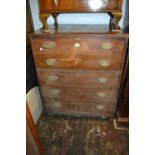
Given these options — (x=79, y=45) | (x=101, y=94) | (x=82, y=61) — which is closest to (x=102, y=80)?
(x=101, y=94)

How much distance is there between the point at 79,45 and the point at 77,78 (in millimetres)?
355

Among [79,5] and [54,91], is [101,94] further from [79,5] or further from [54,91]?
[79,5]

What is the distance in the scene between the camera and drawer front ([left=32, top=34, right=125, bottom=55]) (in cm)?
137

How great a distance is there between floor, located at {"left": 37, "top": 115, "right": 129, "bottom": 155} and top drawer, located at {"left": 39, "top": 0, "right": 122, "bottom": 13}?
1.22m

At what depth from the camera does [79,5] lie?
1.36 meters

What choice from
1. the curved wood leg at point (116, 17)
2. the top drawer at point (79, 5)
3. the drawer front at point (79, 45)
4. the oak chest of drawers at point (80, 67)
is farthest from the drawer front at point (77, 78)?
the top drawer at point (79, 5)

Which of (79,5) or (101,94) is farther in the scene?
(101,94)

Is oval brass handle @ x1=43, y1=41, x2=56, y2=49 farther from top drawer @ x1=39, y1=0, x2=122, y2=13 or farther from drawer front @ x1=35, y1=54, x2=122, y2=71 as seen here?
top drawer @ x1=39, y1=0, x2=122, y2=13

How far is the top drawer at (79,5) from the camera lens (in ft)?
4.36

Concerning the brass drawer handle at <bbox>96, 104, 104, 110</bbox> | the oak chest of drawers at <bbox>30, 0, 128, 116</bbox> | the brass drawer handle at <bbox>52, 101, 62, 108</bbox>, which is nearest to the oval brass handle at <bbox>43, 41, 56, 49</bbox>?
the oak chest of drawers at <bbox>30, 0, 128, 116</bbox>

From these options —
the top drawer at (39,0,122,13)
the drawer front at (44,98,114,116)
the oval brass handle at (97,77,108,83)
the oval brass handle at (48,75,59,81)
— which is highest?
the top drawer at (39,0,122,13)

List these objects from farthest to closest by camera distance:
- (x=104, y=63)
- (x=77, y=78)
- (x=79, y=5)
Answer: (x=77, y=78), (x=104, y=63), (x=79, y=5)

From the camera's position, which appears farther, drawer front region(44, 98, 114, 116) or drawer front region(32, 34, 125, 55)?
drawer front region(44, 98, 114, 116)
